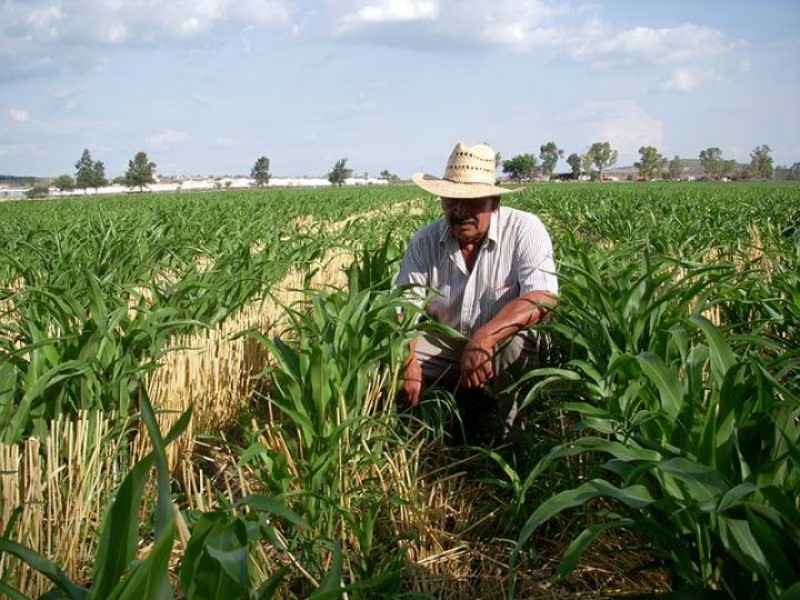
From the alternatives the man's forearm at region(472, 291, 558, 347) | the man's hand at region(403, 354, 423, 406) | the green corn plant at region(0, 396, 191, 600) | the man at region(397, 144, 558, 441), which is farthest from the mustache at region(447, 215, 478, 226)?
the green corn plant at region(0, 396, 191, 600)

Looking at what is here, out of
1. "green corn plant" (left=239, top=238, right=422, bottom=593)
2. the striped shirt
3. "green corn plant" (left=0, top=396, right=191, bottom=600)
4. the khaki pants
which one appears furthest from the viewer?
the striped shirt

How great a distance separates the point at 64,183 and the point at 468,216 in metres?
108

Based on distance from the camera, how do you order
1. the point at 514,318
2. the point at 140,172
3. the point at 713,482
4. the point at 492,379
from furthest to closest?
1. the point at 140,172
2. the point at 492,379
3. the point at 514,318
4. the point at 713,482

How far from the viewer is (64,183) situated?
98.8 m

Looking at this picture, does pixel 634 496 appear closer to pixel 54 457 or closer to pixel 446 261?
pixel 54 457

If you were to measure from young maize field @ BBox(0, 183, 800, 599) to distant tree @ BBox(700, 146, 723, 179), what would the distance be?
11413 centimetres

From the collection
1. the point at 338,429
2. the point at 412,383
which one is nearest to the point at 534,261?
the point at 412,383

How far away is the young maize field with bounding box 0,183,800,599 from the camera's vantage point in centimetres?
133

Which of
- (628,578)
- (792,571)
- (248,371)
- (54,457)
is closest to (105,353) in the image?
(54,457)

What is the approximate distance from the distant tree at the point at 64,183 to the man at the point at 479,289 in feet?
339

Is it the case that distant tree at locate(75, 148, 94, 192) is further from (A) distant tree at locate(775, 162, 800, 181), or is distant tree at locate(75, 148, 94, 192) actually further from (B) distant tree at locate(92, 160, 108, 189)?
(A) distant tree at locate(775, 162, 800, 181)

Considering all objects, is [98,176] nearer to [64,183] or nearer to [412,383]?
[64,183]

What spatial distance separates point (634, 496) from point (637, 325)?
1.20 metres

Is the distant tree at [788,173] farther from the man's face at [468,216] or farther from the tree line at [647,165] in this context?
the man's face at [468,216]
